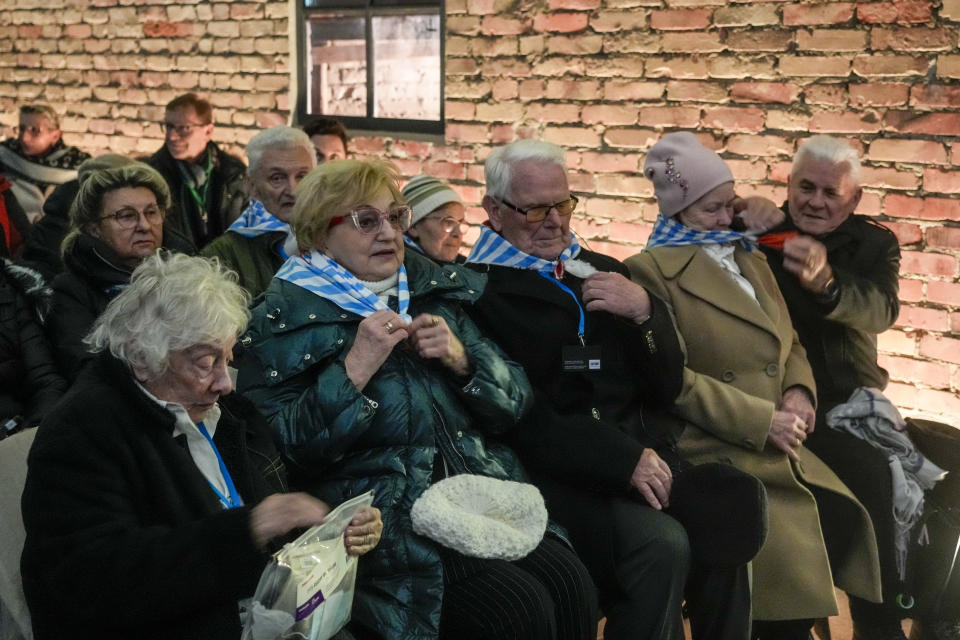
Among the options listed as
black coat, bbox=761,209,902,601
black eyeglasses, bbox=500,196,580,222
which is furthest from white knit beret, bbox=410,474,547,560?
black coat, bbox=761,209,902,601

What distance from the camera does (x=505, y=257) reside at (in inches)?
119

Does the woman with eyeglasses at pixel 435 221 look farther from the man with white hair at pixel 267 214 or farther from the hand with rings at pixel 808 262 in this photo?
the hand with rings at pixel 808 262

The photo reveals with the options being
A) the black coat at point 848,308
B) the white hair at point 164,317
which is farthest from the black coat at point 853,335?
the white hair at point 164,317

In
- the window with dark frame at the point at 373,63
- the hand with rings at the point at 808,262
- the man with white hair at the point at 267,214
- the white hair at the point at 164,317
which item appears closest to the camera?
the white hair at the point at 164,317

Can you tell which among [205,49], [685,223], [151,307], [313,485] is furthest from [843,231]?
[205,49]

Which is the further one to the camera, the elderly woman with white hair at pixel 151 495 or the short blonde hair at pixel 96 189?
the short blonde hair at pixel 96 189

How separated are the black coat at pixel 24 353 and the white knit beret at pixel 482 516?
1.44m

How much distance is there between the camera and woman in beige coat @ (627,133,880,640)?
9.70 ft

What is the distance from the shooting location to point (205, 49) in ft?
20.9

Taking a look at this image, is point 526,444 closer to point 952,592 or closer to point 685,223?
point 685,223

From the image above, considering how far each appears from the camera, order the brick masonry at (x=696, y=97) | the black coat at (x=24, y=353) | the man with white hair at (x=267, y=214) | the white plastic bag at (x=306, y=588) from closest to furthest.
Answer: the white plastic bag at (x=306, y=588) → the black coat at (x=24, y=353) → the man with white hair at (x=267, y=214) → the brick masonry at (x=696, y=97)

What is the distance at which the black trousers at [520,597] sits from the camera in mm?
2389

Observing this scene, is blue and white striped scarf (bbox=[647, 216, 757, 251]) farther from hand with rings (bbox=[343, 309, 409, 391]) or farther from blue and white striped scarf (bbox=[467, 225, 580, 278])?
hand with rings (bbox=[343, 309, 409, 391])

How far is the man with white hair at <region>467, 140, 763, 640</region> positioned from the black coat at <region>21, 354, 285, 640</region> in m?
1.09
